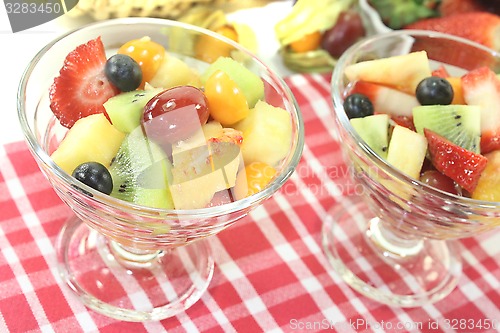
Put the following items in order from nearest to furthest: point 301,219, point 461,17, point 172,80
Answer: point 172,80 → point 301,219 → point 461,17

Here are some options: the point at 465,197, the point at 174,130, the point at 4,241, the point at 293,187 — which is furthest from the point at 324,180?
the point at 4,241

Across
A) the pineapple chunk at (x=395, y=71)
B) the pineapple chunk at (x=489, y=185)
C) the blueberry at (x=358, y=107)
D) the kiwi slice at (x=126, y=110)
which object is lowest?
the pineapple chunk at (x=489, y=185)

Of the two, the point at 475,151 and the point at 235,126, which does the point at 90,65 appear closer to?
the point at 235,126

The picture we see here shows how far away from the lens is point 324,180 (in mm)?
1140

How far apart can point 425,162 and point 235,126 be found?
293 millimetres

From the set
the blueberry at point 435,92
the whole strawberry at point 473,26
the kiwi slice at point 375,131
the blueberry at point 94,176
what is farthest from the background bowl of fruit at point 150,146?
the whole strawberry at point 473,26

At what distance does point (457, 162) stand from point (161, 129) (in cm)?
42

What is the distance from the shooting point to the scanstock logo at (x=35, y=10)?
1237 millimetres

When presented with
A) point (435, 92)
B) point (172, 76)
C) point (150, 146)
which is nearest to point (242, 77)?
point (172, 76)

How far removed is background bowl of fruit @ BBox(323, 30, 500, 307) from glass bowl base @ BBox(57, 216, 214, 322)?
0.24 meters

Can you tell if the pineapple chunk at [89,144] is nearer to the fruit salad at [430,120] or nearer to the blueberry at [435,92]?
the fruit salad at [430,120]

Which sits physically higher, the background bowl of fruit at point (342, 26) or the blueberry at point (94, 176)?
the blueberry at point (94, 176)

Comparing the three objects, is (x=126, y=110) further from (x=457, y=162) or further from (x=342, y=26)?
(x=342, y=26)

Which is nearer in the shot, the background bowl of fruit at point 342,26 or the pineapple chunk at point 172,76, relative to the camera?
the pineapple chunk at point 172,76
